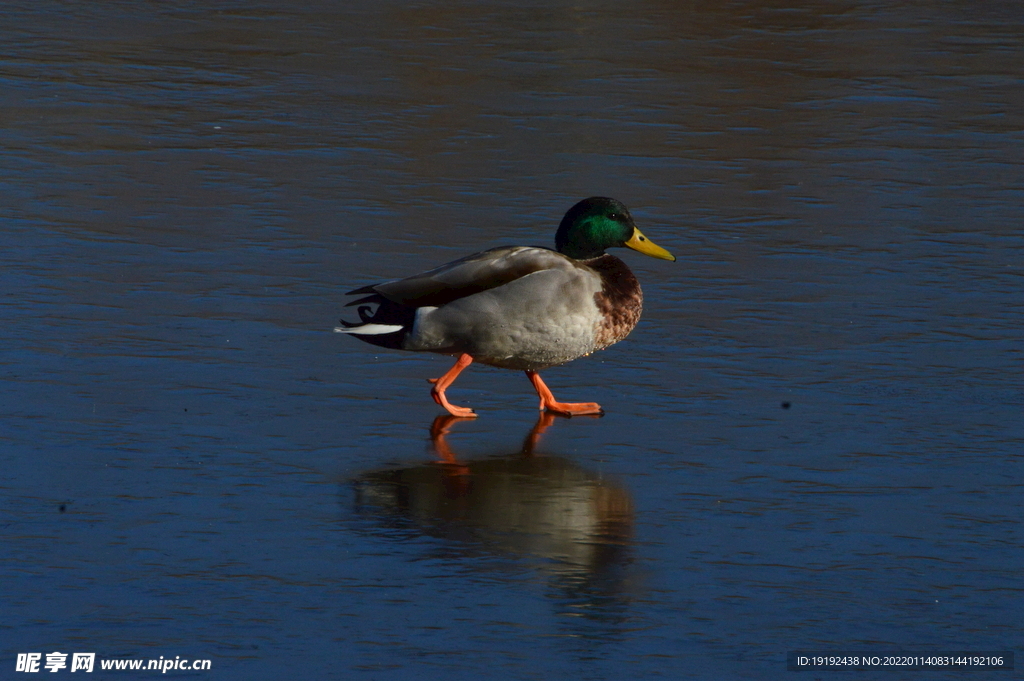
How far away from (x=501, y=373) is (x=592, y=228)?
79cm

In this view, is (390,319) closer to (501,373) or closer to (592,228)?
(501,373)

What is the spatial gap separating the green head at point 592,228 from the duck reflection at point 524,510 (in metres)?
1.17

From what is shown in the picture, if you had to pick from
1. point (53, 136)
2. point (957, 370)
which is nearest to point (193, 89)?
point (53, 136)

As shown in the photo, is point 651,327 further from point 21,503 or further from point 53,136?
point 53,136

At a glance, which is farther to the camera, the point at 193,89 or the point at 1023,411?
the point at 193,89

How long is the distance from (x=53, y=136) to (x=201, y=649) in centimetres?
806

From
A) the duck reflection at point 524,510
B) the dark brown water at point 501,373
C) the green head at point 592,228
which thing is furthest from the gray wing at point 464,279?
the duck reflection at point 524,510

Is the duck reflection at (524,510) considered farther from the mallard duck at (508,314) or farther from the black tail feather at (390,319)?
the black tail feather at (390,319)

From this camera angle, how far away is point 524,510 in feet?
20.2

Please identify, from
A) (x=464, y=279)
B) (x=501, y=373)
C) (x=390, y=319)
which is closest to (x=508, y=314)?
(x=464, y=279)

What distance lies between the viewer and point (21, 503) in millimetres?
6059

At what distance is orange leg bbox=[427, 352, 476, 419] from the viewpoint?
Answer: 724 cm

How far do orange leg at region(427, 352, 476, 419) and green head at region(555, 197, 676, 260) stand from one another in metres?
0.71

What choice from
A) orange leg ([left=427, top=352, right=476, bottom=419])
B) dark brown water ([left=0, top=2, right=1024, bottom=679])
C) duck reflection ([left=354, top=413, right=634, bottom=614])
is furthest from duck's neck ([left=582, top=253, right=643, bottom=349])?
duck reflection ([left=354, top=413, right=634, bottom=614])
